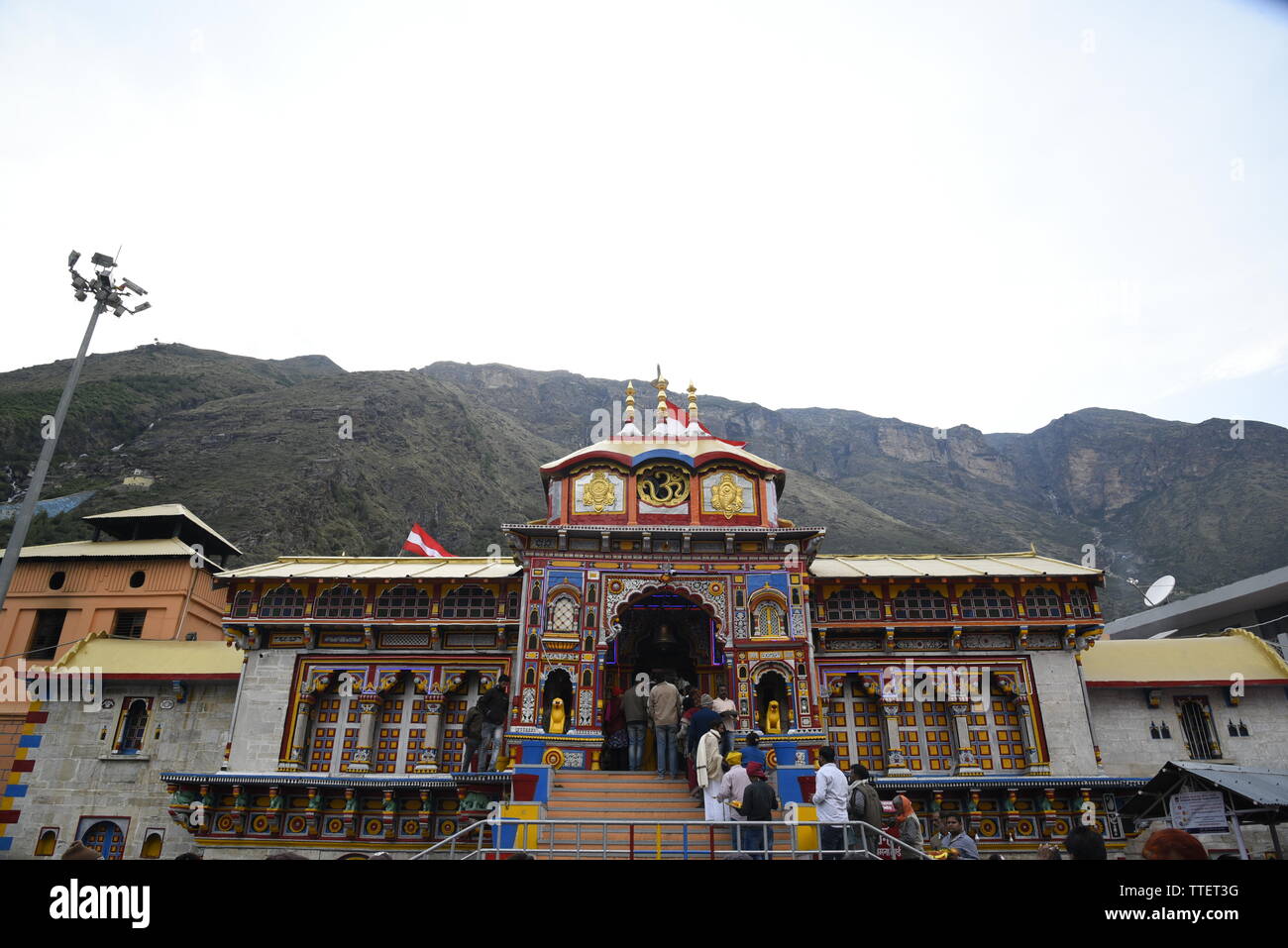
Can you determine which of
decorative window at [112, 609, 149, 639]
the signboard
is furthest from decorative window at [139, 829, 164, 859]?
the signboard

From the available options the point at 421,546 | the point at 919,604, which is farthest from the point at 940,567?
the point at 421,546

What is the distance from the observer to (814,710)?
62.4ft

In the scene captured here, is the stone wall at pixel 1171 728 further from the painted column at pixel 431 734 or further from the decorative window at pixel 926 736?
the painted column at pixel 431 734

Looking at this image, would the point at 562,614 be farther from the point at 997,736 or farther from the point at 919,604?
the point at 997,736

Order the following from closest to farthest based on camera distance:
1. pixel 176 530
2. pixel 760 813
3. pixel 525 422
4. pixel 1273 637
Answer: pixel 760 813 < pixel 1273 637 < pixel 176 530 < pixel 525 422

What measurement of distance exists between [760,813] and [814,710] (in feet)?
25.9

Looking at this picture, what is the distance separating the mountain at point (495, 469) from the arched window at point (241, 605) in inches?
1447

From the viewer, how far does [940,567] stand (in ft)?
77.6

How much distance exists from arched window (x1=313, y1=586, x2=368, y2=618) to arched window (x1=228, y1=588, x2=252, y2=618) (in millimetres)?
1954

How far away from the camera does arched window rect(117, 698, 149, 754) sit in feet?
72.7

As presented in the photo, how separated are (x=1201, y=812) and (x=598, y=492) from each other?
14.4 m
